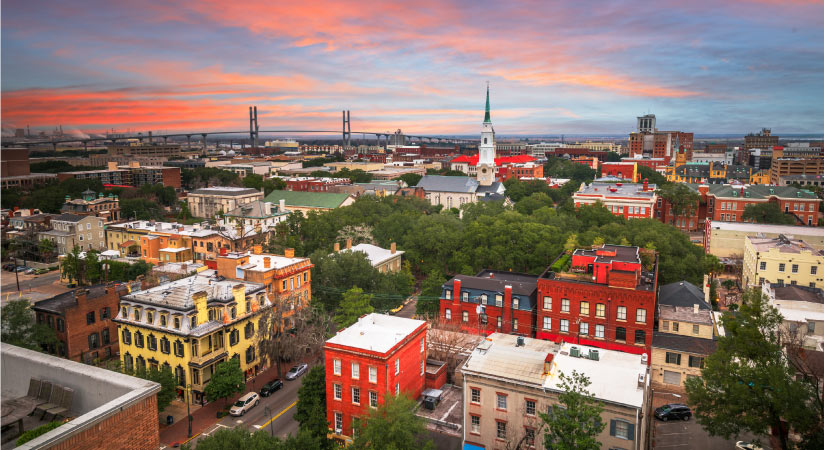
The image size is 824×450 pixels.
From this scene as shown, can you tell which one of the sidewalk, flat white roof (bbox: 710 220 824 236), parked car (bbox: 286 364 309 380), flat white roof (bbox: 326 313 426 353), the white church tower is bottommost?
the sidewalk

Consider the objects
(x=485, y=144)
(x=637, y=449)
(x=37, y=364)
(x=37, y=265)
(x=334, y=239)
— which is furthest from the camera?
(x=485, y=144)

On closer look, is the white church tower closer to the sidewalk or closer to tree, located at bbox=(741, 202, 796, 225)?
tree, located at bbox=(741, 202, 796, 225)

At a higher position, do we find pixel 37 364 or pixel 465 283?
pixel 37 364

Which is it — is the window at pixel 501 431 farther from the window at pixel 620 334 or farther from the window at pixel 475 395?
the window at pixel 620 334

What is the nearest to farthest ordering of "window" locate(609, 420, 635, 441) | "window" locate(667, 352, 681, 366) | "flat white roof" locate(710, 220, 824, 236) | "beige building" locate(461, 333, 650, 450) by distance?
"window" locate(609, 420, 635, 441), "beige building" locate(461, 333, 650, 450), "window" locate(667, 352, 681, 366), "flat white roof" locate(710, 220, 824, 236)

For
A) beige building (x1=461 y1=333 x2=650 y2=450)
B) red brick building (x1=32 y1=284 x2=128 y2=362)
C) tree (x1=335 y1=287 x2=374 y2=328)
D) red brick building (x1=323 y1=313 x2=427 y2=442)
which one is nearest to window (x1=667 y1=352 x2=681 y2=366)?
beige building (x1=461 y1=333 x2=650 y2=450)

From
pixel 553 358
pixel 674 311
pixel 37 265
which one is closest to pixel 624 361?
pixel 553 358

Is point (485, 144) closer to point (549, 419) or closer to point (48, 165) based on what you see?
point (549, 419)
